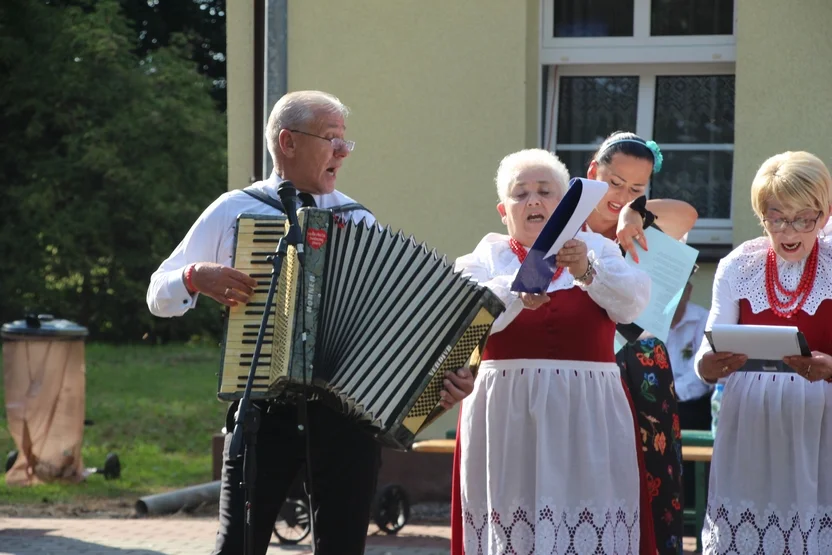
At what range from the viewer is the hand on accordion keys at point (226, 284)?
4168 millimetres

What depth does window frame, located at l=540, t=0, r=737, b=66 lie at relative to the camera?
8.65 metres

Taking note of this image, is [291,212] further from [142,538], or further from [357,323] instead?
[142,538]

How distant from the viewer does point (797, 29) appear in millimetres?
8195

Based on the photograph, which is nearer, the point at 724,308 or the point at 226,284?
the point at 226,284

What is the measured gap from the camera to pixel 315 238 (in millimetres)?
4191

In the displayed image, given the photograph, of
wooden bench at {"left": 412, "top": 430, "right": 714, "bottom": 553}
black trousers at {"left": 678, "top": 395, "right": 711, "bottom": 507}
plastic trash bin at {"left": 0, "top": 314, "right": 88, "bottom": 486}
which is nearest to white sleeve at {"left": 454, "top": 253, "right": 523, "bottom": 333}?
wooden bench at {"left": 412, "top": 430, "right": 714, "bottom": 553}

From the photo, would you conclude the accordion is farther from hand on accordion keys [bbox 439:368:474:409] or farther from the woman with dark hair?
the woman with dark hair

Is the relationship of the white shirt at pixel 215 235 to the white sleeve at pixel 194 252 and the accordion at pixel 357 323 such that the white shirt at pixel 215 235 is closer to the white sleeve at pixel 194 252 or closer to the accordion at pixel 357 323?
the white sleeve at pixel 194 252

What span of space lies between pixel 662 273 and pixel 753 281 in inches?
17.2

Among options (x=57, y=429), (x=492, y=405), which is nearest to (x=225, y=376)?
(x=492, y=405)

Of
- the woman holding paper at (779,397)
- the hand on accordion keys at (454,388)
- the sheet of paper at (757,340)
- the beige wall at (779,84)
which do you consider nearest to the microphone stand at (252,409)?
the hand on accordion keys at (454,388)

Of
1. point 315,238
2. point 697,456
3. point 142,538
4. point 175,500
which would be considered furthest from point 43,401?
point 315,238

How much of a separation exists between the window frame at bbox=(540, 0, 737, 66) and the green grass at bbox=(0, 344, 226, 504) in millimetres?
4425

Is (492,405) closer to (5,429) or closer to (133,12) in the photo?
(5,429)
